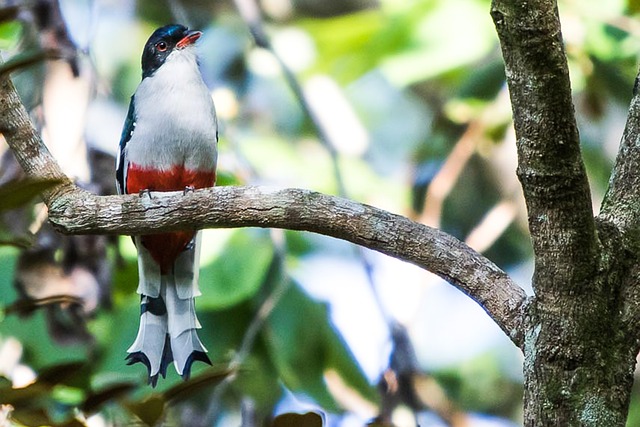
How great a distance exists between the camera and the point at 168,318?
3572 millimetres

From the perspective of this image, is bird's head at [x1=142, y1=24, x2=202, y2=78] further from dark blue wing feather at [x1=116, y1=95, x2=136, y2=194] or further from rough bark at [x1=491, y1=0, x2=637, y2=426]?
rough bark at [x1=491, y1=0, x2=637, y2=426]

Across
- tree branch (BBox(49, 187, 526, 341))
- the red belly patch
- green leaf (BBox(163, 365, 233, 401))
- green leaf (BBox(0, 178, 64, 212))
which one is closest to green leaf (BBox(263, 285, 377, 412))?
the red belly patch

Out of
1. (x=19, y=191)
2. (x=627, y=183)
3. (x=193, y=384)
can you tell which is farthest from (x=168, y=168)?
(x=19, y=191)

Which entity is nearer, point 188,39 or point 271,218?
point 271,218

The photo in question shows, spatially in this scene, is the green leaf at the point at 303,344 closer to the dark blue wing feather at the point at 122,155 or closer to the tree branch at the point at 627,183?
the dark blue wing feather at the point at 122,155

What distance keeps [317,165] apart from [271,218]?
136 inches

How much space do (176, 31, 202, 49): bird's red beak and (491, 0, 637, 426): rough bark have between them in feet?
8.72

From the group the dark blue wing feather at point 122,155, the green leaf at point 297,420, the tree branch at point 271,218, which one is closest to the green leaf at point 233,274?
the dark blue wing feather at point 122,155

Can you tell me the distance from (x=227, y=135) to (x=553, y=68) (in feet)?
8.85

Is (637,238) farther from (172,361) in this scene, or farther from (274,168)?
(274,168)

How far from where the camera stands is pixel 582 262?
190 cm

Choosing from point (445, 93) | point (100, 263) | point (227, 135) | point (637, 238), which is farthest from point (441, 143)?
point (637, 238)

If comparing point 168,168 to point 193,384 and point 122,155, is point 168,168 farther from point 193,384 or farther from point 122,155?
point 193,384

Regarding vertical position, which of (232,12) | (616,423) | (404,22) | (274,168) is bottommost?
(616,423)
